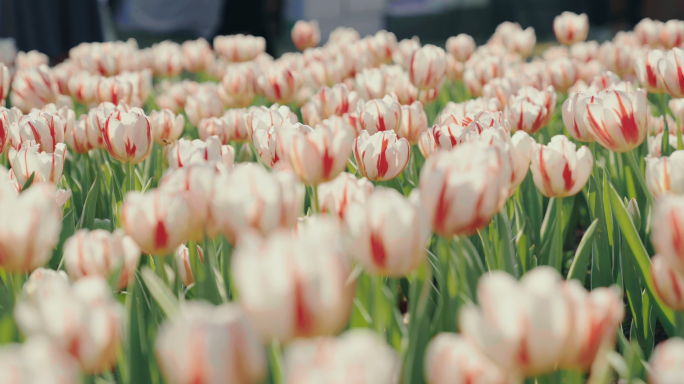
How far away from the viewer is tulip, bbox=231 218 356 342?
0.51 metres

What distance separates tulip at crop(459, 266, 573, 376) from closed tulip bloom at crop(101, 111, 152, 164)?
3.36 ft

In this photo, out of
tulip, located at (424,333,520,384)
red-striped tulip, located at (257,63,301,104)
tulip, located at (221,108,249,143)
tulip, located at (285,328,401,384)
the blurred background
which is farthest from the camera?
the blurred background

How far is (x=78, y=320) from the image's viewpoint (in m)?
0.56

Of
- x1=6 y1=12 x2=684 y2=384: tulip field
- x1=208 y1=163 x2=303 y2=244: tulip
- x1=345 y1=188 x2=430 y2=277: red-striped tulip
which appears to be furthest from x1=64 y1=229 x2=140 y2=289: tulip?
x1=345 y1=188 x2=430 y2=277: red-striped tulip

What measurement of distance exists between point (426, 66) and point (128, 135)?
1.07 metres

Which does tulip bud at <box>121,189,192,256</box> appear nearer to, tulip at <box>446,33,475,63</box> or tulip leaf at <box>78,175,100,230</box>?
tulip leaf at <box>78,175,100,230</box>

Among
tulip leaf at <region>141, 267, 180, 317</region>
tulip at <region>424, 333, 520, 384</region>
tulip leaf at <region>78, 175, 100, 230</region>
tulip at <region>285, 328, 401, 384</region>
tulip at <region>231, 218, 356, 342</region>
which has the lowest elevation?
tulip leaf at <region>78, 175, 100, 230</region>

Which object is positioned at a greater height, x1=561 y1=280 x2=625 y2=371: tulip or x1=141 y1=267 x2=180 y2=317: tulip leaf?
x1=561 y1=280 x2=625 y2=371: tulip

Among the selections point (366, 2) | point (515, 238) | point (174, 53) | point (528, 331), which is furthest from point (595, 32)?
point (528, 331)

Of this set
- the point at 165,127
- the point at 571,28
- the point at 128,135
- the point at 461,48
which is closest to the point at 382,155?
the point at 128,135

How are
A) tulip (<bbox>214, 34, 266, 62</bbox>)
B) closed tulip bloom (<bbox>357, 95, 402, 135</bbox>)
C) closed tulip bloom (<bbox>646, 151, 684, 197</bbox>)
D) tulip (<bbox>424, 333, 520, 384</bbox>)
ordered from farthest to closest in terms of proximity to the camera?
1. tulip (<bbox>214, 34, 266, 62</bbox>)
2. closed tulip bloom (<bbox>357, 95, 402, 135</bbox>)
3. closed tulip bloom (<bbox>646, 151, 684, 197</bbox>)
4. tulip (<bbox>424, 333, 520, 384</bbox>)

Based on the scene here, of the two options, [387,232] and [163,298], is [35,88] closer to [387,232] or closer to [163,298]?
[163,298]

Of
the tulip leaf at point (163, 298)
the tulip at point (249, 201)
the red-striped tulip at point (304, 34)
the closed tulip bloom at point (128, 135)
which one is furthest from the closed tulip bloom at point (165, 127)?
the red-striped tulip at point (304, 34)

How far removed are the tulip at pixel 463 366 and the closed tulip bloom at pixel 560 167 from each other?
0.61 meters
